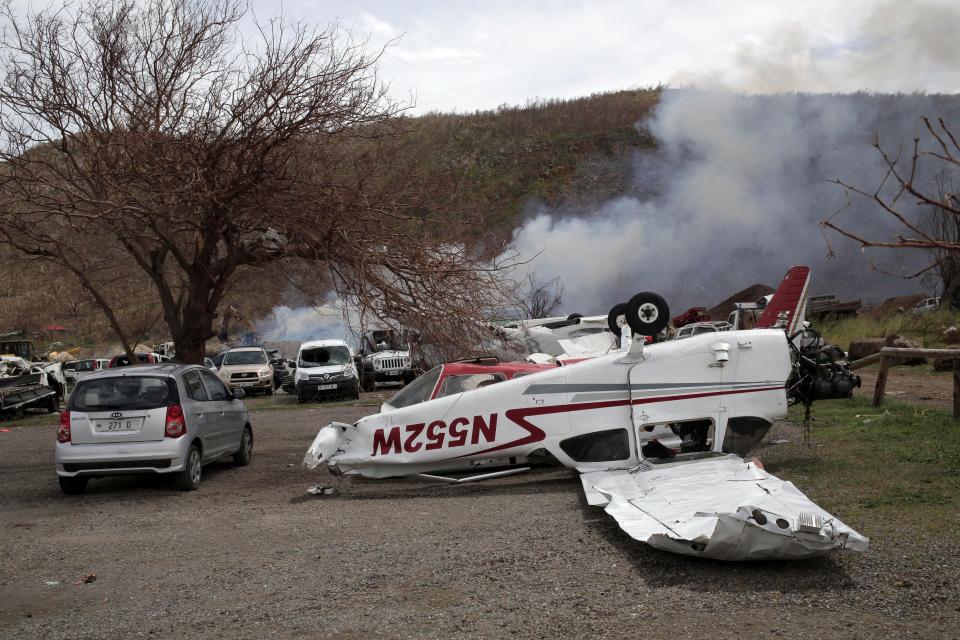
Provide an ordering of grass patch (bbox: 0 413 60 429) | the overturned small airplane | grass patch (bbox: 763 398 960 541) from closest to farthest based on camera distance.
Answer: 1. grass patch (bbox: 763 398 960 541)
2. the overturned small airplane
3. grass patch (bbox: 0 413 60 429)

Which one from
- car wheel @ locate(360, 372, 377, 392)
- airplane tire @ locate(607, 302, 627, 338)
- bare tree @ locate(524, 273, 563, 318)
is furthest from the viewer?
bare tree @ locate(524, 273, 563, 318)

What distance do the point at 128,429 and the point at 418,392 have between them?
360 centimetres

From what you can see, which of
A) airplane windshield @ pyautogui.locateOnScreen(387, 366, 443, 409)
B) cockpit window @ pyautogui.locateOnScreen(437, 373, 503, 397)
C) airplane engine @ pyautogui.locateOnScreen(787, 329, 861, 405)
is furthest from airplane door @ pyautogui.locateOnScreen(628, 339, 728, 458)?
airplane windshield @ pyautogui.locateOnScreen(387, 366, 443, 409)

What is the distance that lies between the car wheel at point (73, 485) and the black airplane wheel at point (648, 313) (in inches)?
283

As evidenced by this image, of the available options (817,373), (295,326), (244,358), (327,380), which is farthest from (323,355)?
(295,326)

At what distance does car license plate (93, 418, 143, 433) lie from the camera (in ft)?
35.1

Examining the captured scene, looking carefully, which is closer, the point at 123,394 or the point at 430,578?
the point at 430,578

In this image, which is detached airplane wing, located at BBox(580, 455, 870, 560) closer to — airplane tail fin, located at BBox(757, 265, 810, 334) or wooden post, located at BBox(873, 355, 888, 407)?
airplane tail fin, located at BBox(757, 265, 810, 334)

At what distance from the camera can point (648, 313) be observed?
952 cm

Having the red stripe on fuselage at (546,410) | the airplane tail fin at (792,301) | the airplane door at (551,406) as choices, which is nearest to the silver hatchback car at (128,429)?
the red stripe on fuselage at (546,410)

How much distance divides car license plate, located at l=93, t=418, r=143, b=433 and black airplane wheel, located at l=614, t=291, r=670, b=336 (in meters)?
6.11

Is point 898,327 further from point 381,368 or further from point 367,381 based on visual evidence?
point 367,381

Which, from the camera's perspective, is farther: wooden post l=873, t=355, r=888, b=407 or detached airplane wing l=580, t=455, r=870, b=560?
wooden post l=873, t=355, r=888, b=407

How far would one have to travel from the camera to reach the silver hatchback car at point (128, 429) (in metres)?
10.7
